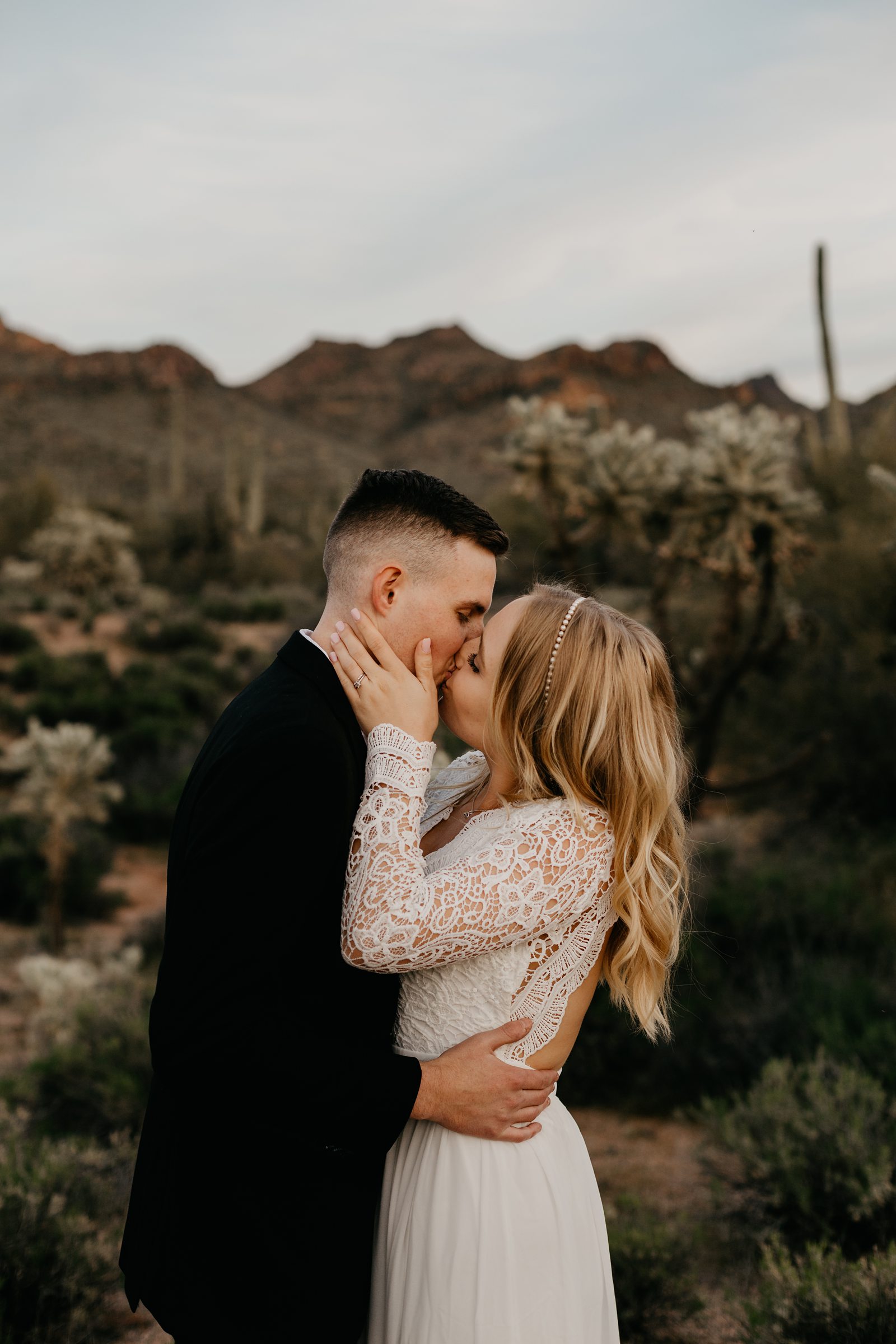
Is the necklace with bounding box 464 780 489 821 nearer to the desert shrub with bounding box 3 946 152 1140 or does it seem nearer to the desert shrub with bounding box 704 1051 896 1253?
the desert shrub with bounding box 704 1051 896 1253

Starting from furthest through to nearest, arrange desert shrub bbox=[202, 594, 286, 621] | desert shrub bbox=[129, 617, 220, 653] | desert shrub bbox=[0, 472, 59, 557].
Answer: desert shrub bbox=[0, 472, 59, 557] < desert shrub bbox=[202, 594, 286, 621] < desert shrub bbox=[129, 617, 220, 653]

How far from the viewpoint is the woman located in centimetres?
200

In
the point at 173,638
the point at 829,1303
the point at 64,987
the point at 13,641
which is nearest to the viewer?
the point at 829,1303

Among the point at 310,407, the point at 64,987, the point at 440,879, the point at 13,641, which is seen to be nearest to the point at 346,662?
the point at 440,879

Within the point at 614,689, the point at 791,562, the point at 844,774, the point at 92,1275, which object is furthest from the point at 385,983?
the point at 844,774

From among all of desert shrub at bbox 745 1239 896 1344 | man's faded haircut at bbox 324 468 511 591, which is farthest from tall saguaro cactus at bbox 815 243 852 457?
man's faded haircut at bbox 324 468 511 591

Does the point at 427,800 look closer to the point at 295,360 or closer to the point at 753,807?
the point at 753,807

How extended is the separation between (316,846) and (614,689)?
0.72m

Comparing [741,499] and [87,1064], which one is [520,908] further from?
[741,499]

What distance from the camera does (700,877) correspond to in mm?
4559

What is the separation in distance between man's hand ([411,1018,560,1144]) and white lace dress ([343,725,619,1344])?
56mm

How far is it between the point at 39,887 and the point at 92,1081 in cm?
403

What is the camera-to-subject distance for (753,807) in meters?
11.0

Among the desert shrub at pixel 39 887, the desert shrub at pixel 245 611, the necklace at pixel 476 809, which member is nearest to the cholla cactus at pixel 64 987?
the desert shrub at pixel 39 887
